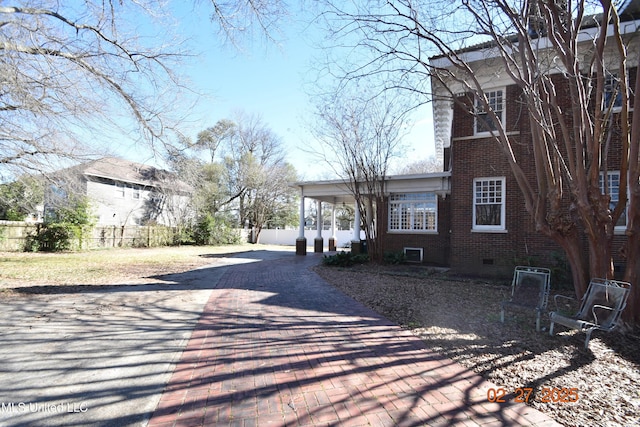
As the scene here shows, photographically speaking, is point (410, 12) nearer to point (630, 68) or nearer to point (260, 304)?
point (260, 304)

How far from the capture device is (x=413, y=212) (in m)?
14.7

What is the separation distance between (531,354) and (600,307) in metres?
1.53

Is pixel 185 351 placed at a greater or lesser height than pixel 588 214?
lesser

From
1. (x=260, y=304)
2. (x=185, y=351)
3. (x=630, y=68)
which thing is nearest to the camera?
(x=185, y=351)

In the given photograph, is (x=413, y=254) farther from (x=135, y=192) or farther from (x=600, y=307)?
(x=135, y=192)

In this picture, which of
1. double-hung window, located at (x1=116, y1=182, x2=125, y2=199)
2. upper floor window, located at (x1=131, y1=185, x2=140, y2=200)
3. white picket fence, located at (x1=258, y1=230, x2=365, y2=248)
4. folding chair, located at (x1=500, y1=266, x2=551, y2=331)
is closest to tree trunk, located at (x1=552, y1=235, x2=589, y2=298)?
folding chair, located at (x1=500, y1=266, x2=551, y2=331)

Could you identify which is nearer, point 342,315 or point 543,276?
point 543,276

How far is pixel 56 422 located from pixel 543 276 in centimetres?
645

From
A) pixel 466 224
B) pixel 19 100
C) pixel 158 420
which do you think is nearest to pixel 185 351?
pixel 158 420

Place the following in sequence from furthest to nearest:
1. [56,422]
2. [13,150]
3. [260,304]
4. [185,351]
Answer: [13,150] → [260,304] → [185,351] → [56,422]

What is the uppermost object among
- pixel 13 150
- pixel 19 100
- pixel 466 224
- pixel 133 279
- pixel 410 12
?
pixel 410 12

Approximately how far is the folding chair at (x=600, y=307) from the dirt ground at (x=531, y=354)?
268mm

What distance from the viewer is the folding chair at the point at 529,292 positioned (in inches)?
210

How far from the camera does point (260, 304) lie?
669cm
